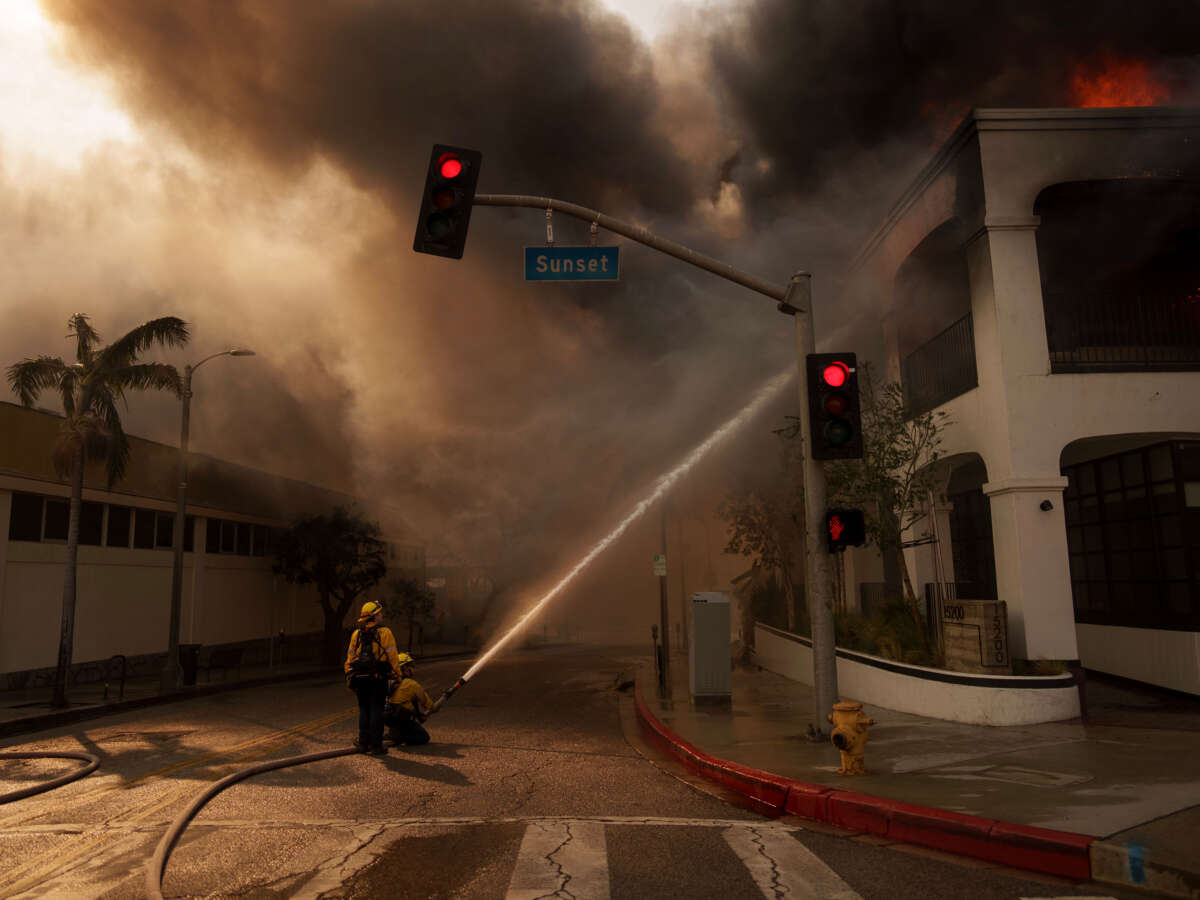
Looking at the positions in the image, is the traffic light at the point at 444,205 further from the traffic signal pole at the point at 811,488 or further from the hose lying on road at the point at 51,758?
the hose lying on road at the point at 51,758

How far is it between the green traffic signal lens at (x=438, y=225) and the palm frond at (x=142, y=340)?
11.8 meters

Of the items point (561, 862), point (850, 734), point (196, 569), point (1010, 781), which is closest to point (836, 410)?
point (850, 734)

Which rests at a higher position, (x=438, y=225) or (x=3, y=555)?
(x=438, y=225)

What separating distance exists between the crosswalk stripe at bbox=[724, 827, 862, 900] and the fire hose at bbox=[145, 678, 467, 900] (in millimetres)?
3245

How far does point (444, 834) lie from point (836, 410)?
535cm

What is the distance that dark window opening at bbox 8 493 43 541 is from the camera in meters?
19.3

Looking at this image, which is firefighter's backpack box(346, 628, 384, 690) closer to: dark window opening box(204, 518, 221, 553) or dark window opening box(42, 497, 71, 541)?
dark window opening box(42, 497, 71, 541)

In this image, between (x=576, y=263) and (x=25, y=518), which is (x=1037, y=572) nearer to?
(x=576, y=263)

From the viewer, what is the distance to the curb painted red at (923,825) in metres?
5.03

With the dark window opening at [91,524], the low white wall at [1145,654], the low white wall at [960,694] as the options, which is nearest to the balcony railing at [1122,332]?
the low white wall at [1145,654]

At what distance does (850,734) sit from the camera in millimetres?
7086

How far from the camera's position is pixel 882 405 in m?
13.2

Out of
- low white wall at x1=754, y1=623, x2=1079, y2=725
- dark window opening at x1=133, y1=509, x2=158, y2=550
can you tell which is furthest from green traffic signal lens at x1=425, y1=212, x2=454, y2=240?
dark window opening at x1=133, y1=509, x2=158, y2=550

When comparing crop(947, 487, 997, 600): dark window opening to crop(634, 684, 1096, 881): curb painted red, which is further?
crop(947, 487, 997, 600): dark window opening
